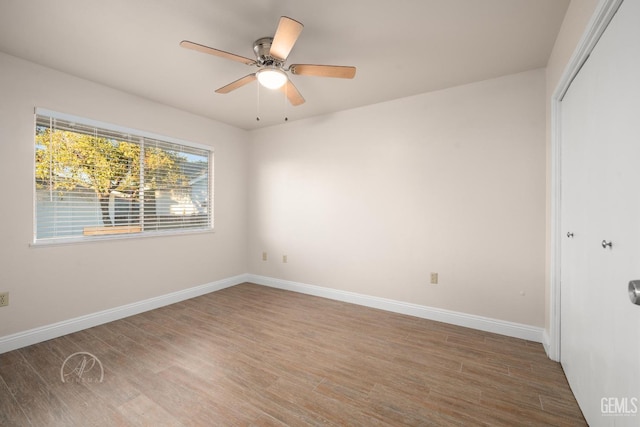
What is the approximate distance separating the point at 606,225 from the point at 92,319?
404cm

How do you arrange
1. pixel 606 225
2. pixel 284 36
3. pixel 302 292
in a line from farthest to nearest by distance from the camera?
pixel 302 292 → pixel 284 36 → pixel 606 225

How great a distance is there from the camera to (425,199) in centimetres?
Answer: 305

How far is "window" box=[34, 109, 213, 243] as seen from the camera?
2.56 m

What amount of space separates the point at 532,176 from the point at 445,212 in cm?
81

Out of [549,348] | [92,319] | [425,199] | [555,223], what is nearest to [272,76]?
[425,199]

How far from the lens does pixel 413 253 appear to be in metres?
3.12

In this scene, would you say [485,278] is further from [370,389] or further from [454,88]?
[454,88]

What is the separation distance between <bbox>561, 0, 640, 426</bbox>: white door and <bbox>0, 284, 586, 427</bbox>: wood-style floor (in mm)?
416

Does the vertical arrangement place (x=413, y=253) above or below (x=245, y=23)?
below

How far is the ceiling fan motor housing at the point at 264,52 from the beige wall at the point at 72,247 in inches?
75.4

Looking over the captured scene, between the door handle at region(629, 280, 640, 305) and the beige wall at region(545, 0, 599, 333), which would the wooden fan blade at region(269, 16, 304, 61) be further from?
the door handle at region(629, 280, 640, 305)

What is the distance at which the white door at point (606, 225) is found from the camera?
41.2 inches

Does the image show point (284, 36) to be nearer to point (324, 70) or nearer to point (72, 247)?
point (324, 70)

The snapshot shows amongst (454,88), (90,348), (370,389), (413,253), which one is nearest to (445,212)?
(413,253)
